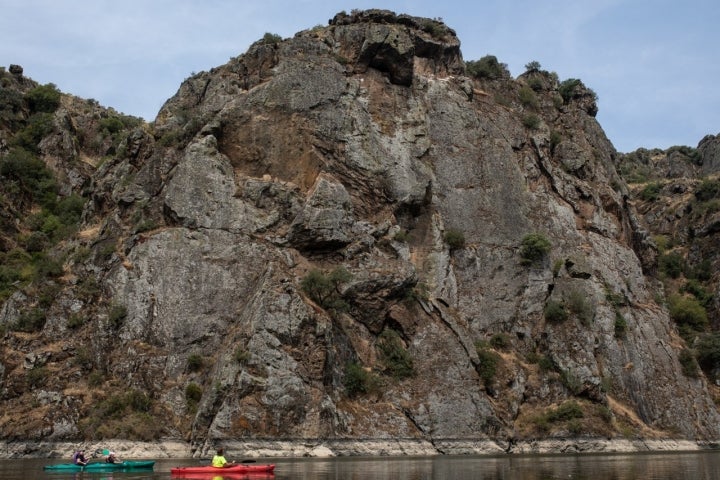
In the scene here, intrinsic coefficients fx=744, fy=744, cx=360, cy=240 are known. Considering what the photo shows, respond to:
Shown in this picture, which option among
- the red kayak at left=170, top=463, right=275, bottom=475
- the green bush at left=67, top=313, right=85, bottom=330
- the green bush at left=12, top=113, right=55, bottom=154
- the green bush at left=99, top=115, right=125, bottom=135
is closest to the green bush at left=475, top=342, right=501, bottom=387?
the red kayak at left=170, top=463, right=275, bottom=475

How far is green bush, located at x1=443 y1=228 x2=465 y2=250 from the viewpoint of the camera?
59.4 meters

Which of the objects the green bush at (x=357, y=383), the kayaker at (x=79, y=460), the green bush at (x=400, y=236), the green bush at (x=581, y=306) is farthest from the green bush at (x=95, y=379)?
the green bush at (x=581, y=306)

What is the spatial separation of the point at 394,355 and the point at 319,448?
10046 mm

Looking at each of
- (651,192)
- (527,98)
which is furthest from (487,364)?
(651,192)

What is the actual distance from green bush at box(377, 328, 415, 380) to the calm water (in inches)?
339

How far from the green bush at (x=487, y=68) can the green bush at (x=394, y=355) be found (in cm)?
3239

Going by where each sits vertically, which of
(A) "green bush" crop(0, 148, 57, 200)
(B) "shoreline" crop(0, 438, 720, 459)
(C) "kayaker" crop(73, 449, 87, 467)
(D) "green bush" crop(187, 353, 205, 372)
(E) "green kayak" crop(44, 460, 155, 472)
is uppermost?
(A) "green bush" crop(0, 148, 57, 200)

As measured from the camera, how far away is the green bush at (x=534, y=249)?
58.7 metres

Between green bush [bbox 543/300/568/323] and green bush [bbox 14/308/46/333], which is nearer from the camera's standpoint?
green bush [bbox 14/308/46/333]

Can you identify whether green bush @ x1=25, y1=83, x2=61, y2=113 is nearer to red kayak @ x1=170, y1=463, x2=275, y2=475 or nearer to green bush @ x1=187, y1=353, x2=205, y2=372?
green bush @ x1=187, y1=353, x2=205, y2=372

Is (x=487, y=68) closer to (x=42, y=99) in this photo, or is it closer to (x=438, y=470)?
(x=42, y=99)

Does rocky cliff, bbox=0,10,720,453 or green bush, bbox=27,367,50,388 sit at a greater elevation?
rocky cliff, bbox=0,10,720,453

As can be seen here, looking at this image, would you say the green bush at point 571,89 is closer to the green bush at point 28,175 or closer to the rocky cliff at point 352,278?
the rocky cliff at point 352,278

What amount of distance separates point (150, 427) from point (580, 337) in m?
30.6
